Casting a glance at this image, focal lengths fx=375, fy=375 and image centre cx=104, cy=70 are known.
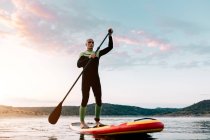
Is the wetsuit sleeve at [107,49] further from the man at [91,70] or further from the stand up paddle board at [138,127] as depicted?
the stand up paddle board at [138,127]

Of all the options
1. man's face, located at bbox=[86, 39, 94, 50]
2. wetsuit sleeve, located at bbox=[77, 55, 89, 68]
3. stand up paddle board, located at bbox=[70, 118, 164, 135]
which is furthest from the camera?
wetsuit sleeve, located at bbox=[77, 55, 89, 68]

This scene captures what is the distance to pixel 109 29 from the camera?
14.6 m

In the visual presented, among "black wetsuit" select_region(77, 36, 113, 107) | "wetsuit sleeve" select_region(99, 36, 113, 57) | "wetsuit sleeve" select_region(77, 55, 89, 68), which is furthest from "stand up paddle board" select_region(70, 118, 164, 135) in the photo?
"wetsuit sleeve" select_region(99, 36, 113, 57)

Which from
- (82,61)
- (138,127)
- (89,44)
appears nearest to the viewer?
(138,127)

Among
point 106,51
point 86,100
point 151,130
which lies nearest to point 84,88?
point 86,100

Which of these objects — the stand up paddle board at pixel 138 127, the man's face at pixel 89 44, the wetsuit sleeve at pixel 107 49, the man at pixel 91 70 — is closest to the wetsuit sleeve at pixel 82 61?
the man at pixel 91 70

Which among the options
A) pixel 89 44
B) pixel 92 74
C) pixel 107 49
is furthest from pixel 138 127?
pixel 89 44

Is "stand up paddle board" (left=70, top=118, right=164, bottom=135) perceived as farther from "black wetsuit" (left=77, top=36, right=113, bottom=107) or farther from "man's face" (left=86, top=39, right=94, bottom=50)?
"man's face" (left=86, top=39, right=94, bottom=50)

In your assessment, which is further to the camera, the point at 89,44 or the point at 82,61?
the point at 82,61

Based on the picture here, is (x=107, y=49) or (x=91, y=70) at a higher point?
(x=107, y=49)

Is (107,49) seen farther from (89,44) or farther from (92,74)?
(92,74)

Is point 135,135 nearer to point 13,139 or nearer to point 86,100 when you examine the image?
point 86,100

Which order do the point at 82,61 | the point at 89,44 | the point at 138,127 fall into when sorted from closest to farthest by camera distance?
the point at 138,127
the point at 89,44
the point at 82,61

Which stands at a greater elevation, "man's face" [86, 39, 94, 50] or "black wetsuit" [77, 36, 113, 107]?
"man's face" [86, 39, 94, 50]
